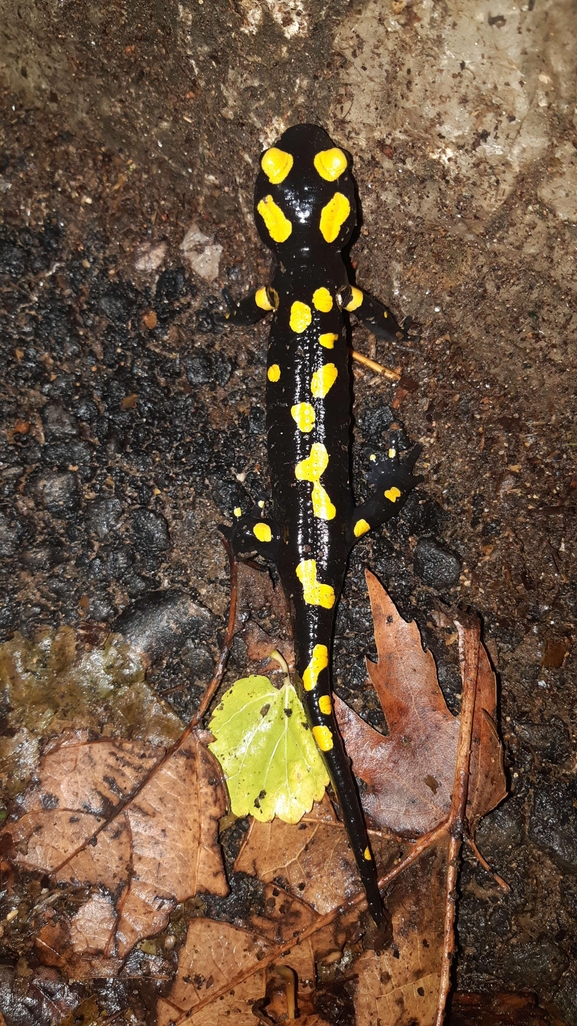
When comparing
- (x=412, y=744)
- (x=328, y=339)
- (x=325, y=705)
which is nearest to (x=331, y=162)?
(x=328, y=339)

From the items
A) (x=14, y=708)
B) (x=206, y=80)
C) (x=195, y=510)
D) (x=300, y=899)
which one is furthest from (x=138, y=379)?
(x=300, y=899)

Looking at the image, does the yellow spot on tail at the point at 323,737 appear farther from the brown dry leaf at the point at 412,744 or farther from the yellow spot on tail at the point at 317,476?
the yellow spot on tail at the point at 317,476

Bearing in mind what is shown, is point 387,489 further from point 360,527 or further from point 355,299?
point 355,299

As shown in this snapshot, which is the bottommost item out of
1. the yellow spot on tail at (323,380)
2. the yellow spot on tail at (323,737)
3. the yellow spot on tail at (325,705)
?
the yellow spot on tail at (323,737)

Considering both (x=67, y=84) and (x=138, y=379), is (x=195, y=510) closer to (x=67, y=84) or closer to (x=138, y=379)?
(x=138, y=379)

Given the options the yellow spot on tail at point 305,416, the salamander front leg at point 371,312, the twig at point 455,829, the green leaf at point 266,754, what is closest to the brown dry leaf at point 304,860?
the green leaf at point 266,754

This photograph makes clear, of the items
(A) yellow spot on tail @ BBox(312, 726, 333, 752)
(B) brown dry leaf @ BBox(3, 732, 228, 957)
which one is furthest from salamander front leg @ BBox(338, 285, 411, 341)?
(B) brown dry leaf @ BBox(3, 732, 228, 957)

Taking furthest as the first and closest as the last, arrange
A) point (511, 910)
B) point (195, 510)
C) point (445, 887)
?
point (195, 510) < point (511, 910) < point (445, 887)
